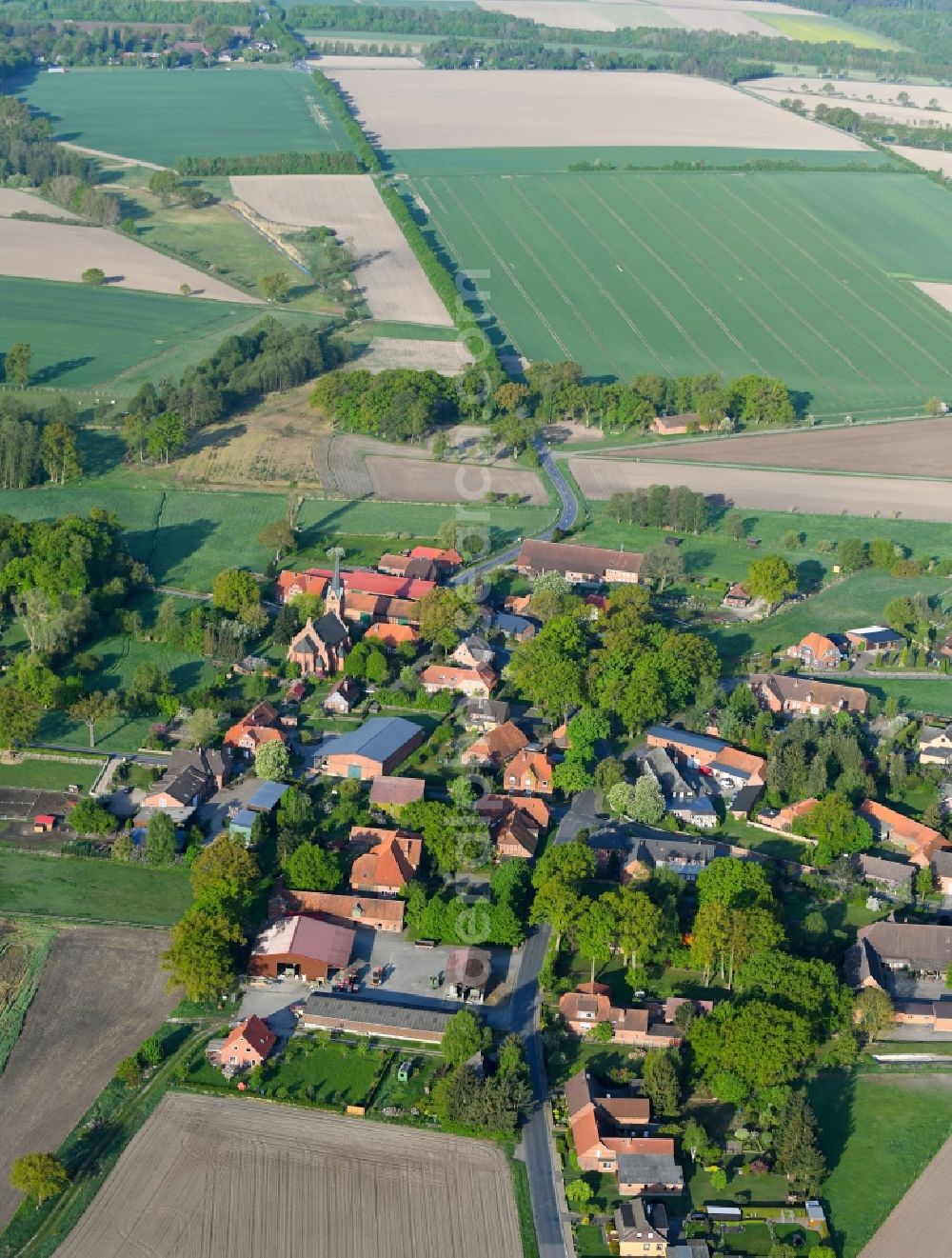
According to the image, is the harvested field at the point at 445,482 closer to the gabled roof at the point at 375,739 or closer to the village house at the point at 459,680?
the village house at the point at 459,680

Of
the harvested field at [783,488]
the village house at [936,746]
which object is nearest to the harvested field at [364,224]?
the harvested field at [783,488]

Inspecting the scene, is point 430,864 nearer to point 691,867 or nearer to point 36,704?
point 691,867

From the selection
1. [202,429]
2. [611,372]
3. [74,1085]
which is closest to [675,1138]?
[74,1085]

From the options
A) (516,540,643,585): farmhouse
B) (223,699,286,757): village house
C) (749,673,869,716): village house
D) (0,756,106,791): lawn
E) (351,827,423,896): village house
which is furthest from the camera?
(516,540,643,585): farmhouse

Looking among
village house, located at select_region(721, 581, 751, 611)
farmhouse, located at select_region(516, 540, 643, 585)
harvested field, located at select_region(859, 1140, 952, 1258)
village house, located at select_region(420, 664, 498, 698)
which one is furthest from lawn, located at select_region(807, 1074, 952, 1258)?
farmhouse, located at select_region(516, 540, 643, 585)

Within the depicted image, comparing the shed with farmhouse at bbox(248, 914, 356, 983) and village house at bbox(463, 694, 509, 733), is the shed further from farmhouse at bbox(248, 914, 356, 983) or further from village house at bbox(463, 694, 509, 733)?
village house at bbox(463, 694, 509, 733)

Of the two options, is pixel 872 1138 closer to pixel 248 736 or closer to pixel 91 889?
pixel 91 889
